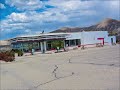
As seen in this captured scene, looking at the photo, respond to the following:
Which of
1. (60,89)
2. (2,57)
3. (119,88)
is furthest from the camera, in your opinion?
Result: (2,57)

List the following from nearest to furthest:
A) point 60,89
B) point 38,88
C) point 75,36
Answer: point 60,89, point 38,88, point 75,36

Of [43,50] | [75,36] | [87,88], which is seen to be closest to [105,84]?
[87,88]

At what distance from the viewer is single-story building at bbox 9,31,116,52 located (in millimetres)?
70250

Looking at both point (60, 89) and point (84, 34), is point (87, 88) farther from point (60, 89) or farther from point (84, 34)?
point (84, 34)

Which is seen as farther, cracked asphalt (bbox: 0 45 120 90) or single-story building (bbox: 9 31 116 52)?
single-story building (bbox: 9 31 116 52)

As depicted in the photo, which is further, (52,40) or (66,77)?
A: (52,40)

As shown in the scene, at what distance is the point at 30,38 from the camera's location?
70.8m

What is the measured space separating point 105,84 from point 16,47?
201ft

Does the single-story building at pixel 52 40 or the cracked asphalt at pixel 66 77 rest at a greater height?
the single-story building at pixel 52 40

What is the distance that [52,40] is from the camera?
231ft

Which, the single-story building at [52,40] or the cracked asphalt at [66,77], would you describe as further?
the single-story building at [52,40]

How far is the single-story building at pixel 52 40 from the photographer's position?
70.2 meters

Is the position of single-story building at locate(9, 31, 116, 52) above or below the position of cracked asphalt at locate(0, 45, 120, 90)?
above

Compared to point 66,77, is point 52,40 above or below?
above
